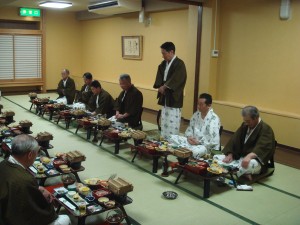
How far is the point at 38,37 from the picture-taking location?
10875 millimetres

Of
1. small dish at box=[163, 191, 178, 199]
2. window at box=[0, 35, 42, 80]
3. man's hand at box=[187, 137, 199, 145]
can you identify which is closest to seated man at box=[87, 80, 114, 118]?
man's hand at box=[187, 137, 199, 145]

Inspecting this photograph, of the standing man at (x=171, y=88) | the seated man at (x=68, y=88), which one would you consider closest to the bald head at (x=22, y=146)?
the standing man at (x=171, y=88)

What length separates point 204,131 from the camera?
14.9 feet

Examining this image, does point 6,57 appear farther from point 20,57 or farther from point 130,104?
point 130,104

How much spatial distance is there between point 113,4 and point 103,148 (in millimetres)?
4309

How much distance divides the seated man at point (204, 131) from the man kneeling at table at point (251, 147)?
261 mm

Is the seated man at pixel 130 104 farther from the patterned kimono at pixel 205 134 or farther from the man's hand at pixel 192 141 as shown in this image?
the man's hand at pixel 192 141

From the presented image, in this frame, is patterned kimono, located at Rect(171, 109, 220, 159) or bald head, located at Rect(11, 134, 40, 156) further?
patterned kimono, located at Rect(171, 109, 220, 159)

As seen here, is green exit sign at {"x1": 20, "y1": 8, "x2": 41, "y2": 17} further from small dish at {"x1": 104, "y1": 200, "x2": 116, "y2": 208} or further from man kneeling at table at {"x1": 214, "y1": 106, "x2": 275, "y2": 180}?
small dish at {"x1": 104, "y1": 200, "x2": 116, "y2": 208}

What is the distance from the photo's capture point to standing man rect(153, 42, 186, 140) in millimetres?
5121

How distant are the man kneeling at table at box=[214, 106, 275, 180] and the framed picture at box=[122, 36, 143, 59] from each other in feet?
17.1

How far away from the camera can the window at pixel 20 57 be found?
411 inches

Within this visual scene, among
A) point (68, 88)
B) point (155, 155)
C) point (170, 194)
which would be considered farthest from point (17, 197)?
point (68, 88)

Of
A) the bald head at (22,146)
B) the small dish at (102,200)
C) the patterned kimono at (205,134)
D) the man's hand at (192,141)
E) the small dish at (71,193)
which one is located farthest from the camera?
the man's hand at (192,141)
